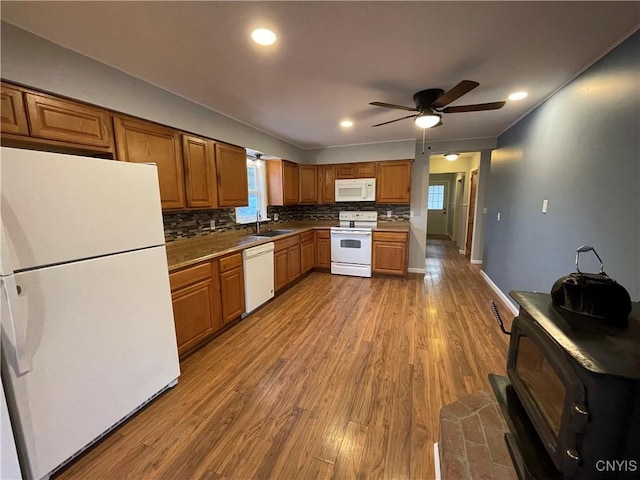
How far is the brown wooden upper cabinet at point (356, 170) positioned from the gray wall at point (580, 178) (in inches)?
79.7

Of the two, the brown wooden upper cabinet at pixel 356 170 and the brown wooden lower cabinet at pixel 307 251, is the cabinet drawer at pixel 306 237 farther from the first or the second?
the brown wooden upper cabinet at pixel 356 170

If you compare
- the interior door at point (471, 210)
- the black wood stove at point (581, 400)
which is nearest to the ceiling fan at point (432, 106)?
the black wood stove at point (581, 400)

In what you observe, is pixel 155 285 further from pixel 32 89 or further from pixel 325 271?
pixel 325 271

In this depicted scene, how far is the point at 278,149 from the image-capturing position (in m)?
4.16

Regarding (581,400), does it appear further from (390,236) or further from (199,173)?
(390,236)

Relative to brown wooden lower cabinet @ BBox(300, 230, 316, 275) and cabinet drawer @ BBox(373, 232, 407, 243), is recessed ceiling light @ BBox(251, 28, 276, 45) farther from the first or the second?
cabinet drawer @ BBox(373, 232, 407, 243)

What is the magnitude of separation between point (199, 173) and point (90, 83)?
1.03m

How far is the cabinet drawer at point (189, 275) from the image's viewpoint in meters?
2.08

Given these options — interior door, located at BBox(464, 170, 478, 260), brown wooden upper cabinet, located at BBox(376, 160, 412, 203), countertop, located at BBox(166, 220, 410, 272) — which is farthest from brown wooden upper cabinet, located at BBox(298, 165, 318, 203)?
interior door, located at BBox(464, 170, 478, 260)

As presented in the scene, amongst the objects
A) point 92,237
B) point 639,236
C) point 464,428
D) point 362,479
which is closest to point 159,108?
point 92,237

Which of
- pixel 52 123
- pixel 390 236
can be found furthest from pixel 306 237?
pixel 52 123

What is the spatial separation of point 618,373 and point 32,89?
2.95 m

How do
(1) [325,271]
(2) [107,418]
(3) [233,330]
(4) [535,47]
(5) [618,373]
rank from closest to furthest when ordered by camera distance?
(5) [618,373] < (2) [107,418] < (4) [535,47] < (3) [233,330] < (1) [325,271]

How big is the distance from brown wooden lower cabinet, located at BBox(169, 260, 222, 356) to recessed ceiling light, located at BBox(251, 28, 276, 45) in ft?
5.73
